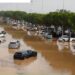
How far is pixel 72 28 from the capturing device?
189ft

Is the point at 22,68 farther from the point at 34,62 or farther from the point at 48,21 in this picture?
the point at 48,21

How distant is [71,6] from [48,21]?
146 ft

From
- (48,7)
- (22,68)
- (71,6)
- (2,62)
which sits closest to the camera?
(22,68)

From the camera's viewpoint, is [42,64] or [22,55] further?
[22,55]

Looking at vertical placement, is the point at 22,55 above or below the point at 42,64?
above

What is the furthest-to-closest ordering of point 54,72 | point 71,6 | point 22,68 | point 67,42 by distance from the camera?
point 71,6, point 67,42, point 22,68, point 54,72

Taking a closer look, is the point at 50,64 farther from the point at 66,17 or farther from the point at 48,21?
the point at 48,21

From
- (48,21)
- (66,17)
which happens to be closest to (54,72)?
(66,17)

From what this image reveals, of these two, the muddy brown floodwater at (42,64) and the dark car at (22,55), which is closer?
the muddy brown floodwater at (42,64)

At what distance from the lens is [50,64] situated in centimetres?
3416

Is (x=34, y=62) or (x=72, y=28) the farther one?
(x=72, y=28)

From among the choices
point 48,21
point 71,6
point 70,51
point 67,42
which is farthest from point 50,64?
point 71,6

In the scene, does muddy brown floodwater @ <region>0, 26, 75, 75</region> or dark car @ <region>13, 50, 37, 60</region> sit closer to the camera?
muddy brown floodwater @ <region>0, 26, 75, 75</region>

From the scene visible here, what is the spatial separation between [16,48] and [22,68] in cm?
1437
